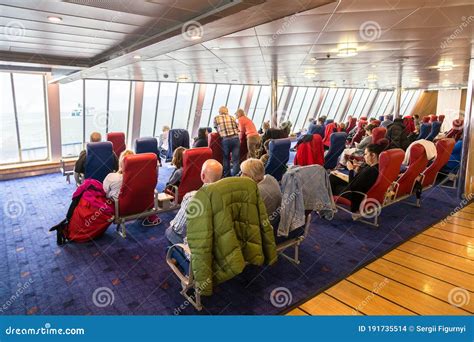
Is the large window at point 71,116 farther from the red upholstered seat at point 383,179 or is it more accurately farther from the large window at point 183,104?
the red upholstered seat at point 383,179

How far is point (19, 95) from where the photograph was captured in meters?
9.16

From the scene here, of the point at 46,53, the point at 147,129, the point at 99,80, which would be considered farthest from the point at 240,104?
the point at 46,53

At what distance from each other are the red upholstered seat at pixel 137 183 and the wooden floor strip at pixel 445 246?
11.2 feet

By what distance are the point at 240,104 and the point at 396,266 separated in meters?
13.5

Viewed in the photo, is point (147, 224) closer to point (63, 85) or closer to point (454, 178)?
point (454, 178)

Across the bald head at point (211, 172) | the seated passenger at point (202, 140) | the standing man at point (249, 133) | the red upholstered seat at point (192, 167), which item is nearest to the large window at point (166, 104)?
the seated passenger at point (202, 140)

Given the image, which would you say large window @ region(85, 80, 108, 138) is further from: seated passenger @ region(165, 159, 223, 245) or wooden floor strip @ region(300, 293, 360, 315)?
wooden floor strip @ region(300, 293, 360, 315)

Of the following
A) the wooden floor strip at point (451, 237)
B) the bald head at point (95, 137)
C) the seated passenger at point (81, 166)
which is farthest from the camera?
the bald head at point (95, 137)

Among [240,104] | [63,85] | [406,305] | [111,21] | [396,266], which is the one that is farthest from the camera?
[240,104]
